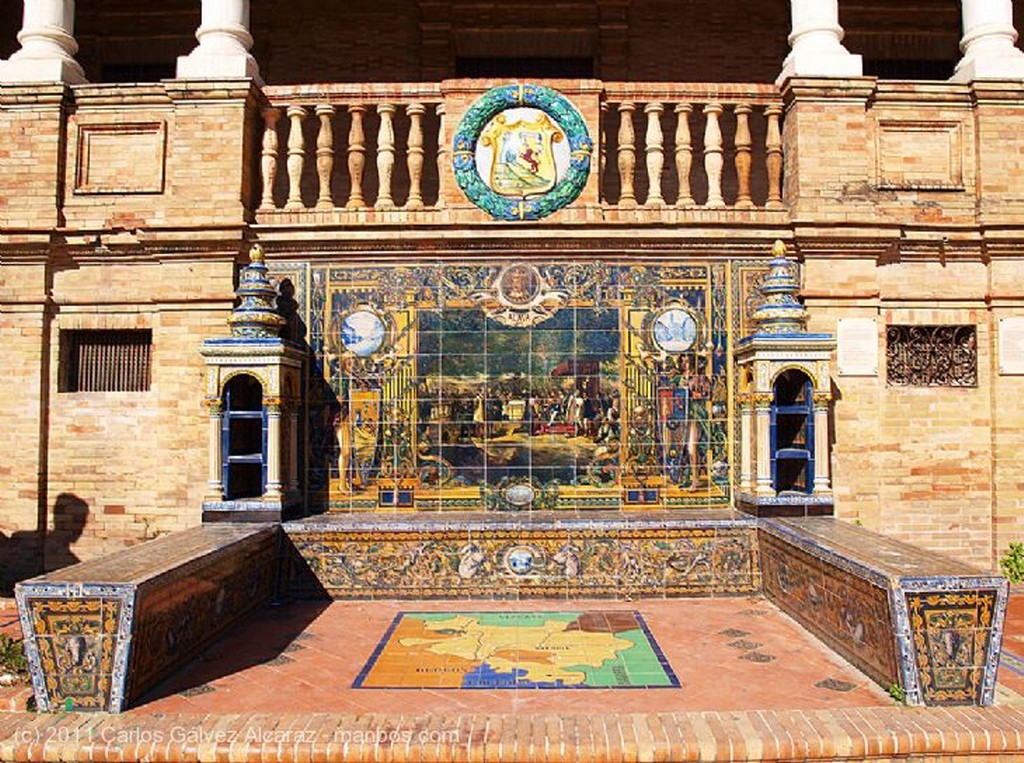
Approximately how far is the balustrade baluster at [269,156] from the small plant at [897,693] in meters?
7.32

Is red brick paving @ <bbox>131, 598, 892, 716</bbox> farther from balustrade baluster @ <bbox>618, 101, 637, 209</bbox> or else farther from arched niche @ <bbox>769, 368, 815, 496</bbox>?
balustrade baluster @ <bbox>618, 101, 637, 209</bbox>

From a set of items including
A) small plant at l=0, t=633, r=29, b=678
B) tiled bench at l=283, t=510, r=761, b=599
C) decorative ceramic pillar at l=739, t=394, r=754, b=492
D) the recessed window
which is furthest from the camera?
the recessed window

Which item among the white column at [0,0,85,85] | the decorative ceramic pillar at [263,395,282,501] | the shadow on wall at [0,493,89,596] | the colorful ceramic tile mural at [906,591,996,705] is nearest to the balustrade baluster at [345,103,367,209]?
the decorative ceramic pillar at [263,395,282,501]

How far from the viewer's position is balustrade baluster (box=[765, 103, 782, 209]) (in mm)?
9495

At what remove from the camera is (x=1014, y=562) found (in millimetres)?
9219

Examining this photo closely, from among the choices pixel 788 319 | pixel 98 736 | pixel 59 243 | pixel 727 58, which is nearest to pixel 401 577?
pixel 98 736

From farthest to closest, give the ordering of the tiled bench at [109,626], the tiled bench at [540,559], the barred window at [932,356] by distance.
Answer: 1. the barred window at [932,356]
2. the tiled bench at [540,559]
3. the tiled bench at [109,626]

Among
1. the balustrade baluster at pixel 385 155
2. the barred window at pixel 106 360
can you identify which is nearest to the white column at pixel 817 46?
the balustrade baluster at pixel 385 155

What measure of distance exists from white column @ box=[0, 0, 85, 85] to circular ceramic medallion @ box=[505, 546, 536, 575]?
7056 millimetres

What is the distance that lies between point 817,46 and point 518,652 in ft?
23.3

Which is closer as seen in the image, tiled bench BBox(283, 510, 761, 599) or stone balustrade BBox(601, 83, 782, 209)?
tiled bench BBox(283, 510, 761, 599)

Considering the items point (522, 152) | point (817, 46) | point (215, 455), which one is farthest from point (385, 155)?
point (817, 46)

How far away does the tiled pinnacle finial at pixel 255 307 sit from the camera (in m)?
8.74

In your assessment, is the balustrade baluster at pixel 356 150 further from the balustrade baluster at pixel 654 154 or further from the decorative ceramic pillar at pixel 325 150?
the balustrade baluster at pixel 654 154
